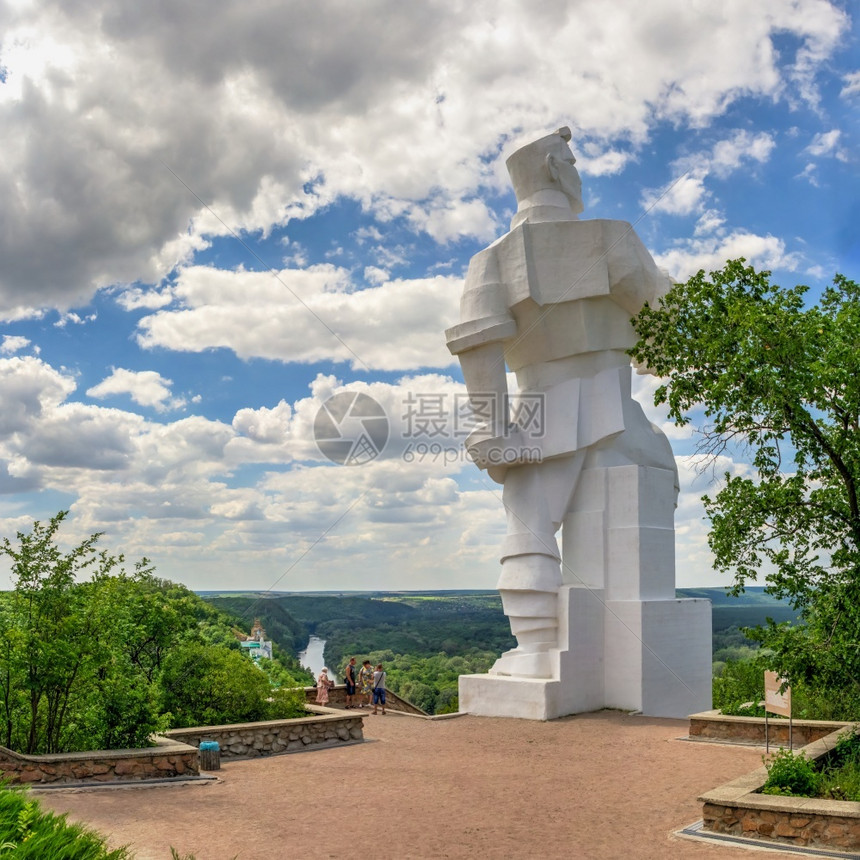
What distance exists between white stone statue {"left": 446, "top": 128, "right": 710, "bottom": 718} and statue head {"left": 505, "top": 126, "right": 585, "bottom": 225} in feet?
0.11

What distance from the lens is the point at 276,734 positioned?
32.6ft

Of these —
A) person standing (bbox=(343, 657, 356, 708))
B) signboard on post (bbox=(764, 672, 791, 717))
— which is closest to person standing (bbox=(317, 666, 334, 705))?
person standing (bbox=(343, 657, 356, 708))

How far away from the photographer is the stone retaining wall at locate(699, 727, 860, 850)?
571 cm

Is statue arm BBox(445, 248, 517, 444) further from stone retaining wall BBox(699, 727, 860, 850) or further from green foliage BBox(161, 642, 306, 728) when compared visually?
stone retaining wall BBox(699, 727, 860, 850)

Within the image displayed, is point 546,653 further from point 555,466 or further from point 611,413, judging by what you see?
point 611,413

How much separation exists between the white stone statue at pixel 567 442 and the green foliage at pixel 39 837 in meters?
8.26

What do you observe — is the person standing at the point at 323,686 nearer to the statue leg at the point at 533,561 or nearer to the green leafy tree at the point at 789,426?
the statue leg at the point at 533,561

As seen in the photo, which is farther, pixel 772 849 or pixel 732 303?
pixel 732 303

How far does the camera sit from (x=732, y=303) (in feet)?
23.9

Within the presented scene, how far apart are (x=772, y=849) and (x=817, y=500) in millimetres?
2825

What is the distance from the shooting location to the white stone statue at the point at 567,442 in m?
12.6

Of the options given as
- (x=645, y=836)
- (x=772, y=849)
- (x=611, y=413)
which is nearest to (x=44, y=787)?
(x=645, y=836)

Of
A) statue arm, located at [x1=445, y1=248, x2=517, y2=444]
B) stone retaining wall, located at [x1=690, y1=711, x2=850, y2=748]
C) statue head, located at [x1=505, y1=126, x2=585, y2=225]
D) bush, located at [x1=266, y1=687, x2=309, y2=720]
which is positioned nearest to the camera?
stone retaining wall, located at [x1=690, y1=711, x2=850, y2=748]

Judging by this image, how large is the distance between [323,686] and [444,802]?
22.6ft
